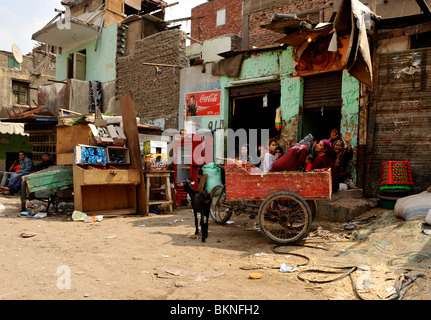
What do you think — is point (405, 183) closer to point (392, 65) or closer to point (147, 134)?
point (392, 65)

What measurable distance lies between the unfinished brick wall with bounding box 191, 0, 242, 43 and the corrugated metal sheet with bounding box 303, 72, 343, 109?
39.9 feet

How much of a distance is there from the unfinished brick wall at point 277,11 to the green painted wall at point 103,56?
6828 millimetres

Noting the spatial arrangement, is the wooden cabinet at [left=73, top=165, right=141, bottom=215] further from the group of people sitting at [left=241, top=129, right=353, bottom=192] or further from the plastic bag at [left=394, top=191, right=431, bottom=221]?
the plastic bag at [left=394, top=191, right=431, bottom=221]

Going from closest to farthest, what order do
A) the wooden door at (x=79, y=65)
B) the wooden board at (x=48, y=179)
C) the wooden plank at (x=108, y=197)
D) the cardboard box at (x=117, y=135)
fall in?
the wooden board at (x=48, y=179) < the wooden plank at (x=108, y=197) < the cardboard box at (x=117, y=135) < the wooden door at (x=79, y=65)

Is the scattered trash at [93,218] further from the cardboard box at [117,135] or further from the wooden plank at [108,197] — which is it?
the cardboard box at [117,135]

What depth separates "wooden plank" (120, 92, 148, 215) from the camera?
25.8ft

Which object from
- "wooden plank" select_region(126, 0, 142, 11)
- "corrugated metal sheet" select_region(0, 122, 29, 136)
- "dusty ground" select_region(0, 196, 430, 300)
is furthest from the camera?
"wooden plank" select_region(126, 0, 142, 11)

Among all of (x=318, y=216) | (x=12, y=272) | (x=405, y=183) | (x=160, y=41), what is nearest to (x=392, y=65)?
(x=405, y=183)

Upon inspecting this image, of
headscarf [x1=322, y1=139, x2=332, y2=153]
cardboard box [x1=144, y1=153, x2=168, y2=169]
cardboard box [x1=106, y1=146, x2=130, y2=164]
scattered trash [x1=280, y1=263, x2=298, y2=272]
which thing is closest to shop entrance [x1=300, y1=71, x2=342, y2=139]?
headscarf [x1=322, y1=139, x2=332, y2=153]

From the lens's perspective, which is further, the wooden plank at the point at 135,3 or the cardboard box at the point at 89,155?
the wooden plank at the point at 135,3

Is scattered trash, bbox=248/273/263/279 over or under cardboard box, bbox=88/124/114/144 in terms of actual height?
under

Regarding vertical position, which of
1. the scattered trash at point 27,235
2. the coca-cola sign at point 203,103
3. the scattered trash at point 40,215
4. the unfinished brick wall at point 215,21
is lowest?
the scattered trash at point 40,215

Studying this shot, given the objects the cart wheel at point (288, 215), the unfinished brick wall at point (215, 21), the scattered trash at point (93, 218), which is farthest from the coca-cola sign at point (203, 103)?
the unfinished brick wall at point (215, 21)

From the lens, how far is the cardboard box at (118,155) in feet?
26.6
